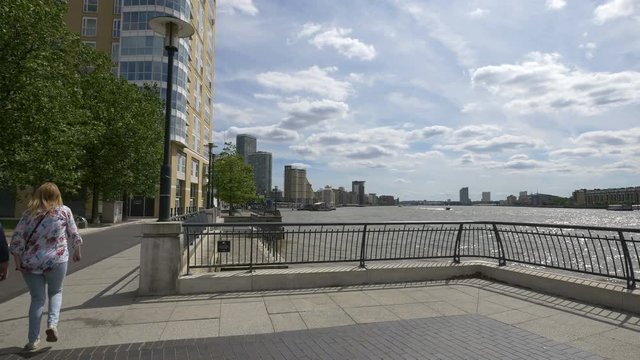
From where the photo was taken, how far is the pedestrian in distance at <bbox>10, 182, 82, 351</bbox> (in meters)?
4.64

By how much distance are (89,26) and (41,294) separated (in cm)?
5253

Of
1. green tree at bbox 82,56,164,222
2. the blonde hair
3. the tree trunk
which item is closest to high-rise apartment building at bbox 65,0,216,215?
green tree at bbox 82,56,164,222

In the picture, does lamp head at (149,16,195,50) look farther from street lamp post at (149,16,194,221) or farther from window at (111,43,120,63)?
window at (111,43,120,63)

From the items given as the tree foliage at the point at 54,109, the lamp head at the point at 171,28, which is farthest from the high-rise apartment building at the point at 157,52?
the lamp head at the point at 171,28


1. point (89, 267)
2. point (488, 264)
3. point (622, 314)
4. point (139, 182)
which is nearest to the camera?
point (622, 314)

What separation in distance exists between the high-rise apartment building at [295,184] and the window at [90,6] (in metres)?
145

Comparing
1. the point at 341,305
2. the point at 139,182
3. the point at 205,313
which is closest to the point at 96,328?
the point at 205,313

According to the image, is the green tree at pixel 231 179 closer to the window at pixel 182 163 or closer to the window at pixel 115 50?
the window at pixel 182 163

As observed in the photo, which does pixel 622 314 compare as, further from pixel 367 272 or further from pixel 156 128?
pixel 156 128

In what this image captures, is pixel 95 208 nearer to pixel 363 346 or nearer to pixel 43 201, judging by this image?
pixel 43 201

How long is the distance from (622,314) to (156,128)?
36356 mm

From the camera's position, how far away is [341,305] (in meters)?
6.68

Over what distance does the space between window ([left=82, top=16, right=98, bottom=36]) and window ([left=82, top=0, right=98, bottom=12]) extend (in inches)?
38.3

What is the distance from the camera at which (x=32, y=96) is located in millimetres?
17156
